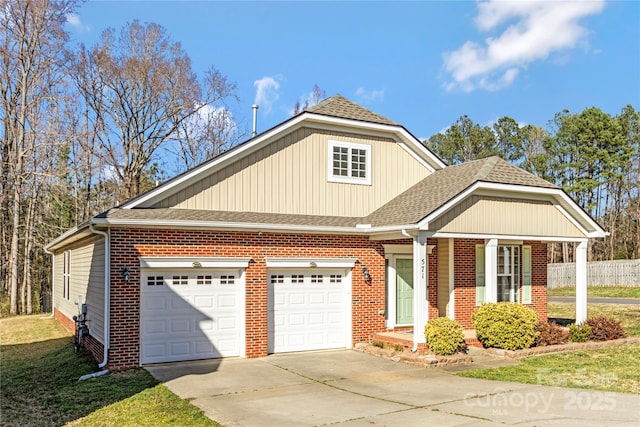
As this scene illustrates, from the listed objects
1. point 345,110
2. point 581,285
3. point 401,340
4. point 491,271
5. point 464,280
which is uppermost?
point 345,110

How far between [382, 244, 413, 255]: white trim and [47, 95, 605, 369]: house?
4cm

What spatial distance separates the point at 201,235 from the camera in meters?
12.6

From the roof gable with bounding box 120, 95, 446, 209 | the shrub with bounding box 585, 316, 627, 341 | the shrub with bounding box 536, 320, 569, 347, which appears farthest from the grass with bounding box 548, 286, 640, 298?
the roof gable with bounding box 120, 95, 446, 209

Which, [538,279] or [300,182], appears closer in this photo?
[300,182]

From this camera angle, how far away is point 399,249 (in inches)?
599

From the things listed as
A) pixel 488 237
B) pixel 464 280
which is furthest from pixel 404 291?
pixel 488 237

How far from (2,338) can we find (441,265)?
15.1 m

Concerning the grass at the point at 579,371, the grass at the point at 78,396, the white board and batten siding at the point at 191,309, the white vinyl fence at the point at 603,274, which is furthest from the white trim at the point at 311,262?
the white vinyl fence at the point at 603,274

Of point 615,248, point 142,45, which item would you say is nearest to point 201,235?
point 142,45

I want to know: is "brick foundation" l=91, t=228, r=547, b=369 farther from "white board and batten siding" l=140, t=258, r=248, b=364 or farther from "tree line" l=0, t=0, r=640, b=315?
"tree line" l=0, t=0, r=640, b=315

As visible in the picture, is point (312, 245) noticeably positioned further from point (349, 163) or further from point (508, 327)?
point (508, 327)

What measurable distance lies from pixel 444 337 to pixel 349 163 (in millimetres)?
5600

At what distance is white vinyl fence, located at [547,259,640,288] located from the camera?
3566 centimetres

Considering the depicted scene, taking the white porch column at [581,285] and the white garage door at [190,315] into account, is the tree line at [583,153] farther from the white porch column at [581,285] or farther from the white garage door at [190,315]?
the white garage door at [190,315]
